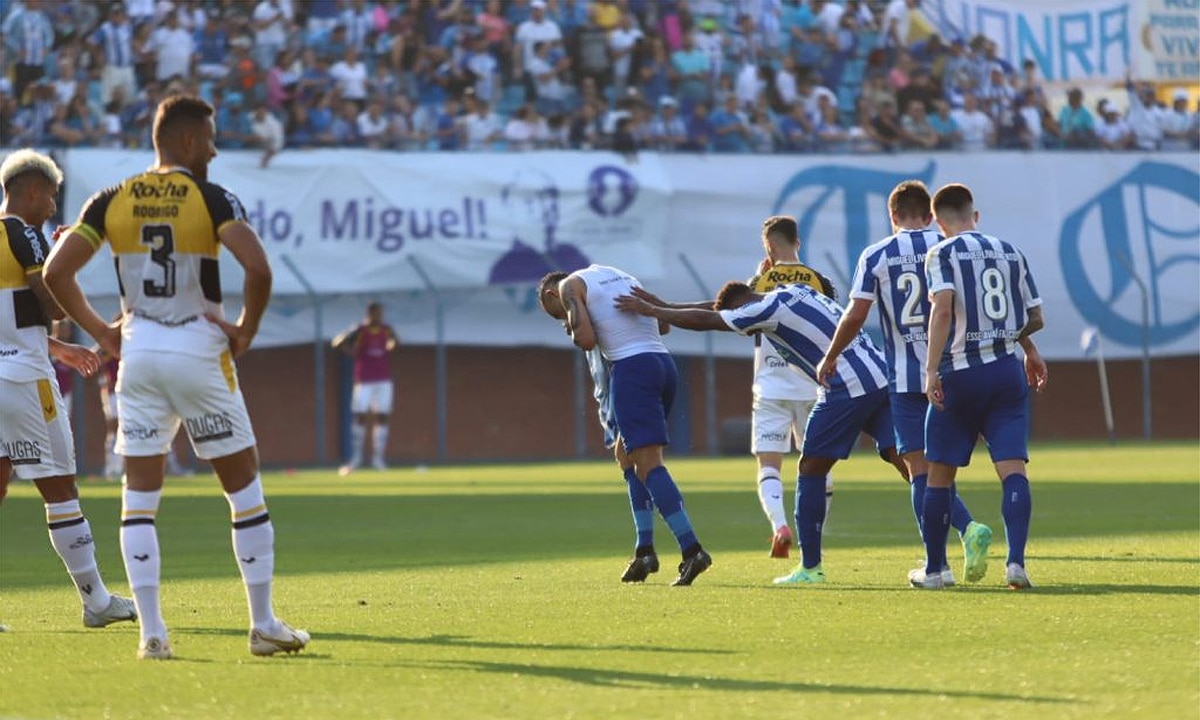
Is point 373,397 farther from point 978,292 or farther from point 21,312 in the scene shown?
point 978,292

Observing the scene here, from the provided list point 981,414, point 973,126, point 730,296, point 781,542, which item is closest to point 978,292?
point 981,414

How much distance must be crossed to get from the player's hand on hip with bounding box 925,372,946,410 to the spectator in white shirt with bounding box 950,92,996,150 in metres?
26.8

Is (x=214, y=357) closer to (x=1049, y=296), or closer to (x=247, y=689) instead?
(x=247, y=689)

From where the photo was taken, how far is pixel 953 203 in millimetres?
11422

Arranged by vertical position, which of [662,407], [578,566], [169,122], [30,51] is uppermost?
[30,51]

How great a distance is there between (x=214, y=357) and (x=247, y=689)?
1488 millimetres

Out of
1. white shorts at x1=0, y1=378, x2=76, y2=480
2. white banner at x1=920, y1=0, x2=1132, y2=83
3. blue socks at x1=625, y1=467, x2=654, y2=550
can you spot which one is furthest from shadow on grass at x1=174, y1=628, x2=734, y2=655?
white banner at x1=920, y1=0, x2=1132, y2=83

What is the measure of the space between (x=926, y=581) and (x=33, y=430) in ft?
15.0

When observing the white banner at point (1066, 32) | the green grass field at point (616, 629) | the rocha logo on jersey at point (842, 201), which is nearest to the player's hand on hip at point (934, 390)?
the green grass field at point (616, 629)

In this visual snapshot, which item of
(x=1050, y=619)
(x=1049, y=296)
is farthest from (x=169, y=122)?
(x=1049, y=296)

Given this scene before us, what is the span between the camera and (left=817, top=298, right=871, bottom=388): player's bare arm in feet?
37.5

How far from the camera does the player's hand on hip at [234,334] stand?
28.5 ft

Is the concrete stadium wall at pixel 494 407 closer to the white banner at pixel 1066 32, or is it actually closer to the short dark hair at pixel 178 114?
the white banner at pixel 1066 32

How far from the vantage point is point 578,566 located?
A: 1382 cm
